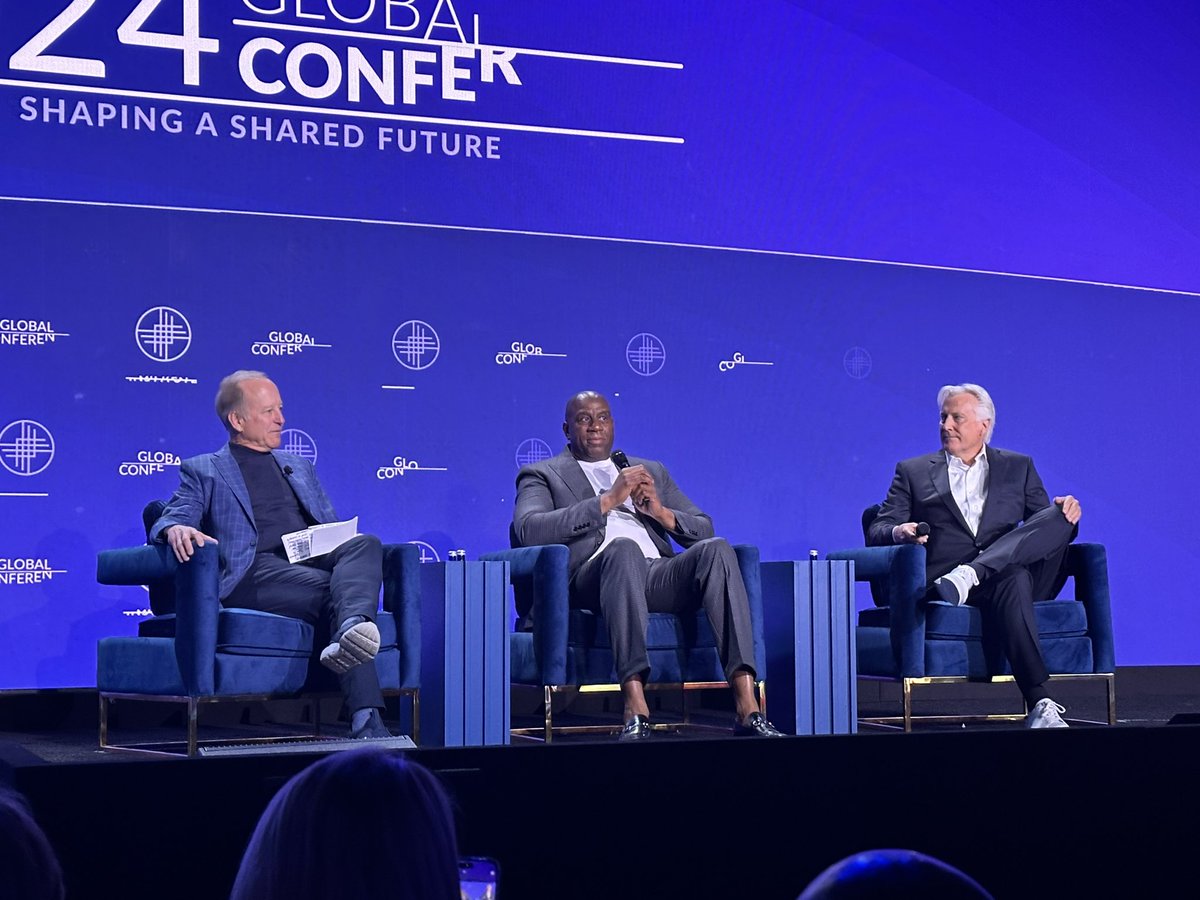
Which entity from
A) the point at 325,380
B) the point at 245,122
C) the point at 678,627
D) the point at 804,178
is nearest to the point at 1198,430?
the point at 804,178

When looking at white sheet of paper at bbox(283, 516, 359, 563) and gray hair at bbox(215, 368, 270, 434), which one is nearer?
white sheet of paper at bbox(283, 516, 359, 563)

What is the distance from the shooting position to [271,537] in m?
4.42

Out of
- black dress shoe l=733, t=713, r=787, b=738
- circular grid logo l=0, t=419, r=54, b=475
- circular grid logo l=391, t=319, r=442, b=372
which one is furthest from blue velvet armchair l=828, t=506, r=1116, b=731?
circular grid logo l=0, t=419, r=54, b=475

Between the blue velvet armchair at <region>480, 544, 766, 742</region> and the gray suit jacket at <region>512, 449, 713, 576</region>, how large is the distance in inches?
5.0

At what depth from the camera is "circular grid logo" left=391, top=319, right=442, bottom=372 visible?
17.2 ft

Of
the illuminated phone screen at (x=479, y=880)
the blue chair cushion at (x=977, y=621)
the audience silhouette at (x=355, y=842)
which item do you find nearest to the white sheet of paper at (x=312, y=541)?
the blue chair cushion at (x=977, y=621)

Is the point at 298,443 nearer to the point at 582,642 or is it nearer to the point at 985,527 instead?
the point at 582,642

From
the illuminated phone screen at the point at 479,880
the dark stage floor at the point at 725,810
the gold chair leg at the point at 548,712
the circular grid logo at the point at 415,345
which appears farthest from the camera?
the circular grid logo at the point at 415,345

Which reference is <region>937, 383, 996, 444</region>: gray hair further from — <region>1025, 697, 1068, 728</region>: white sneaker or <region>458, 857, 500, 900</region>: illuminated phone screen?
<region>458, 857, 500, 900</region>: illuminated phone screen

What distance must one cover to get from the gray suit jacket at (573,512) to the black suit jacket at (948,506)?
687 mm

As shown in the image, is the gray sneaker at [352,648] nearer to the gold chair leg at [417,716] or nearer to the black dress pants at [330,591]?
the black dress pants at [330,591]

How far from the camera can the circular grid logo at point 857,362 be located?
19.0ft

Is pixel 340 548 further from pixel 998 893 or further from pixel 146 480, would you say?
pixel 998 893

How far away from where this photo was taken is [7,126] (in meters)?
4.76
